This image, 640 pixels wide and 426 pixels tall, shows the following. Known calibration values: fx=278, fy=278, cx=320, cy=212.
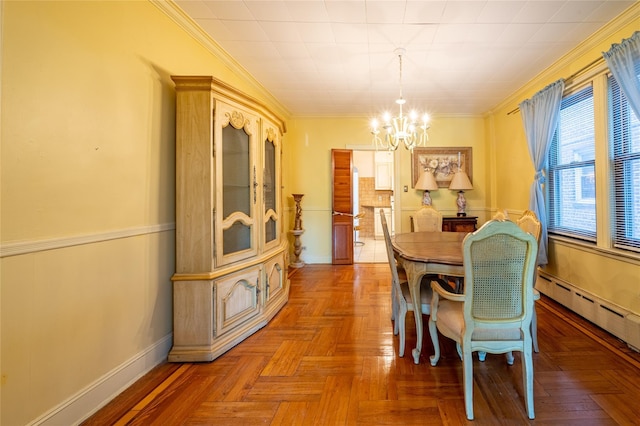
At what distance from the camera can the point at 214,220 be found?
6.97ft

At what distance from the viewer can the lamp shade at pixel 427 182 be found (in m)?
4.71

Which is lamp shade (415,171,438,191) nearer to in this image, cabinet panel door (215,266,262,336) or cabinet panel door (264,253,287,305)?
cabinet panel door (264,253,287,305)

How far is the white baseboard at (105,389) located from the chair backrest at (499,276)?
206cm

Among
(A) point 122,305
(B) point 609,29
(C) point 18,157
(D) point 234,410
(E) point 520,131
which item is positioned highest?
(B) point 609,29

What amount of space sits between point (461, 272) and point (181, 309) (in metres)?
2.05

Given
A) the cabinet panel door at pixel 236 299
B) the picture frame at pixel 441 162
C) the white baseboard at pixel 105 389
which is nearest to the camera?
the white baseboard at pixel 105 389

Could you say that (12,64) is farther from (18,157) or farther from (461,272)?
(461,272)

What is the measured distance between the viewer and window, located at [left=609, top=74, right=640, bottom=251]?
2.23 m

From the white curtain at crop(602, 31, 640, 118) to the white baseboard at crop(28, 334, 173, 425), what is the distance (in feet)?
12.7

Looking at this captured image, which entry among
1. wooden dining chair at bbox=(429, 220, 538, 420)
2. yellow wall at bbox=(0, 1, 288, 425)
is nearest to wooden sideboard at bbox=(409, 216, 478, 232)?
wooden dining chair at bbox=(429, 220, 538, 420)

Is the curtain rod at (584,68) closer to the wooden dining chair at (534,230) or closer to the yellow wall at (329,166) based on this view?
the wooden dining chair at (534,230)

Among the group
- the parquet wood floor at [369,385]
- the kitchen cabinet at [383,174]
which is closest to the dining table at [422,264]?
the parquet wood floor at [369,385]

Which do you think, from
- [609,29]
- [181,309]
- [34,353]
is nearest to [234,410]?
[181,309]

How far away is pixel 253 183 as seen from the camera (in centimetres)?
250
